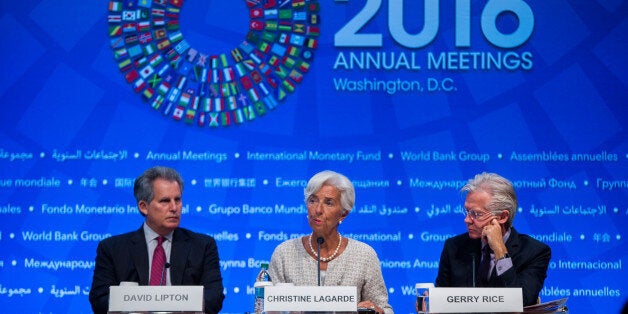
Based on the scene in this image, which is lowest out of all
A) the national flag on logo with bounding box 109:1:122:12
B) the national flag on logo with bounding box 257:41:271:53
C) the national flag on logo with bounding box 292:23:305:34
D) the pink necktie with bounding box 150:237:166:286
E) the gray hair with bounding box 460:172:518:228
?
the pink necktie with bounding box 150:237:166:286

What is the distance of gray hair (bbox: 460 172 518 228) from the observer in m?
4.28

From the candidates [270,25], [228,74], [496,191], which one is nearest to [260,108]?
Result: [228,74]

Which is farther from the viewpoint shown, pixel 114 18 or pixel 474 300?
pixel 114 18

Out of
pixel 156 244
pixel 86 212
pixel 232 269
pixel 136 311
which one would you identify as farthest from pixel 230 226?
pixel 136 311

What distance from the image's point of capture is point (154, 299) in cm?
348

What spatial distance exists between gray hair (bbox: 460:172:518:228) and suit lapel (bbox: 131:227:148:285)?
5.07ft

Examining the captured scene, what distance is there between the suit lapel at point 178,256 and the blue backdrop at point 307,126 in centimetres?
117

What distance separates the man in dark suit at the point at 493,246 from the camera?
416 cm

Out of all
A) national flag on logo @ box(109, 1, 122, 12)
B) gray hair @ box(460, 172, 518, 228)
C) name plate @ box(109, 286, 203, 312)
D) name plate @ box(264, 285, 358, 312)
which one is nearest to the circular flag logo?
national flag on logo @ box(109, 1, 122, 12)

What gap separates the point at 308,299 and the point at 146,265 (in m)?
1.21

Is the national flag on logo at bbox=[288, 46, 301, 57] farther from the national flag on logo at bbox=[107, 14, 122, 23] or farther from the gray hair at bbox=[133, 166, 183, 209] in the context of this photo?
the gray hair at bbox=[133, 166, 183, 209]

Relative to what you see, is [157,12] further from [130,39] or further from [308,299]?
[308,299]

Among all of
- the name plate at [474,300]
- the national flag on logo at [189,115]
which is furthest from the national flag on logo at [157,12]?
the name plate at [474,300]

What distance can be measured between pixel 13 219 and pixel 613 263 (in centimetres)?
366
